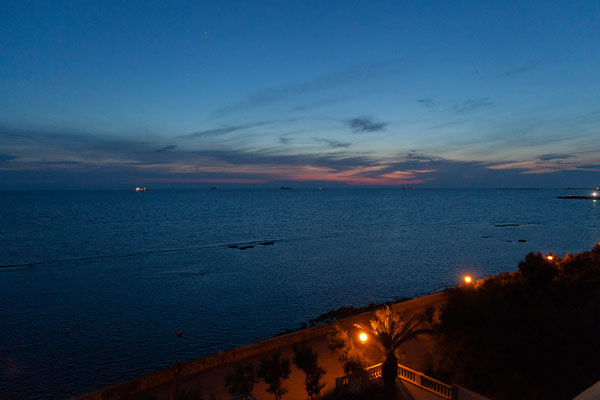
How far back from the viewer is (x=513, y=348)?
1223cm

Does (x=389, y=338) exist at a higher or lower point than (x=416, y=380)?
higher

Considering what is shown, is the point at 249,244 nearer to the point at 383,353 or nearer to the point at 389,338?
the point at 383,353

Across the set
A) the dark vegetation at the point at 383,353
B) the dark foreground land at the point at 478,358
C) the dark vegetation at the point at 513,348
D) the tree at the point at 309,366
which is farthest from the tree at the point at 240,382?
the dark vegetation at the point at 513,348

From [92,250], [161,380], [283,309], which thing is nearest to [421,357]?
[161,380]

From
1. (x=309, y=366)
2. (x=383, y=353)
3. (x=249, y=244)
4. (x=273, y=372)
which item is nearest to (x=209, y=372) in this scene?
(x=273, y=372)

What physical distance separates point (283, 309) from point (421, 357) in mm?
13977

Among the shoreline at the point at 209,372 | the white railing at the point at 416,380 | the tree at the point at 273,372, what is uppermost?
the tree at the point at 273,372

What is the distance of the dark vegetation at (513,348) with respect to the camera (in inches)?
464

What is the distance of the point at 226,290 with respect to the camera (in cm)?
3158

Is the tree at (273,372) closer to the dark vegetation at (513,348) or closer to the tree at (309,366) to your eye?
the tree at (309,366)

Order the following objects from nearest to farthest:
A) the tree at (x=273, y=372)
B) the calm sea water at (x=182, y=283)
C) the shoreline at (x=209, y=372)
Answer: the tree at (x=273, y=372), the shoreline at (x=209, y=372), the calm sea water at (x=182, y=283)

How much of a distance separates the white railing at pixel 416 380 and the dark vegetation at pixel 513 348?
2080 millimetres

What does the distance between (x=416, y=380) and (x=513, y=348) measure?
3.72 metres

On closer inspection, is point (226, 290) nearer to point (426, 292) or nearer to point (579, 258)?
point (426, 292)
